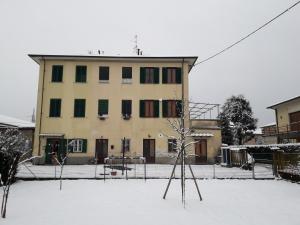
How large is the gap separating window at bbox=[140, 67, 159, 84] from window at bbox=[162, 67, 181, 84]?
67 centimetres

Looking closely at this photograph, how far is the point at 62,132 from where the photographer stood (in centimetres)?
2439

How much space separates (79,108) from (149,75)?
6.89 m

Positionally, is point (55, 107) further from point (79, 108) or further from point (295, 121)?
point (295, 121)

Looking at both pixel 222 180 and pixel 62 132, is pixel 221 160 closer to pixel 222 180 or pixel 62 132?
pixel 222 180

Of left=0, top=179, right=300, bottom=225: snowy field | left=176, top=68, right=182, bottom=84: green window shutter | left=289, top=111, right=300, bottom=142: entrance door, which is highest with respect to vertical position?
left=176, top=68, right=182, bottom=84: green window shutter

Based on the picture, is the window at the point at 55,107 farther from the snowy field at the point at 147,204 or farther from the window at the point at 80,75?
the snowy field at the point at 147,204

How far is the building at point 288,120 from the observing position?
27.8 m

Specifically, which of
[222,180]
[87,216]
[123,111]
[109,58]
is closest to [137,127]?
[123,111]

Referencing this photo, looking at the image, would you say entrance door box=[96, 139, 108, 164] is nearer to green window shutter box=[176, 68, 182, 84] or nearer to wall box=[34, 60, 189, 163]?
wall box=[34, 60, 189, 163]

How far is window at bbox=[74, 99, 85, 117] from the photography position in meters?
24.8

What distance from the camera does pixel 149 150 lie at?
2480 centimetres

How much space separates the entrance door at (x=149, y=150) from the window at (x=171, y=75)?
5.49 m

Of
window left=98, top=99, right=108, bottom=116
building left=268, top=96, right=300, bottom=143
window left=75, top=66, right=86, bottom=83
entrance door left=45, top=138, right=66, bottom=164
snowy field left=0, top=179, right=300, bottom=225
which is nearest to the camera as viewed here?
snowy field left=0, top=179, right=300, bottom=225

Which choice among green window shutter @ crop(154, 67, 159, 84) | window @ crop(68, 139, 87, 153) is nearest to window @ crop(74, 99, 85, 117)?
window @ crop(68, 139, 87, 153)
